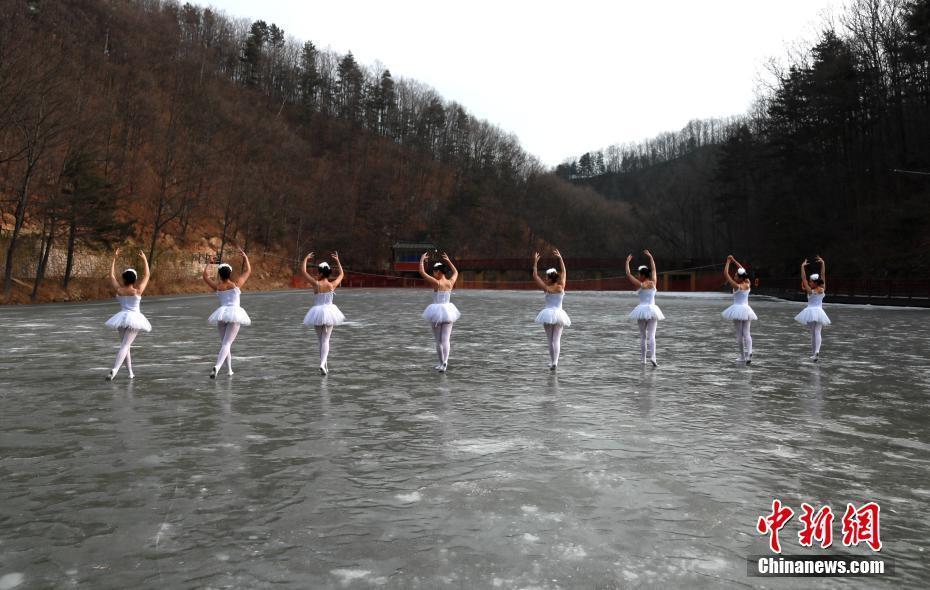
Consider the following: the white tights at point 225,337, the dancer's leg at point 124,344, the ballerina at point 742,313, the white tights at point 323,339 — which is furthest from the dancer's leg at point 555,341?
the dancer's leg at point 124,344

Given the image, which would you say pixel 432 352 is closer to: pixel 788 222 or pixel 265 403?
pixel 265 403

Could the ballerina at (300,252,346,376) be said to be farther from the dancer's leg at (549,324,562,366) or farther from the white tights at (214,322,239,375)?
the dancer's leg at (549,324,562,366)

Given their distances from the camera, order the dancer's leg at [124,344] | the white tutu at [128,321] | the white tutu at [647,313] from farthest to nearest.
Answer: the white tutu at [647,313] < the dancer's leg at [124,344] < the white tutu at [128,321]

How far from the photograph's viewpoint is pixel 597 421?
27.9ft

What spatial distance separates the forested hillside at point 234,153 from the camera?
129ft

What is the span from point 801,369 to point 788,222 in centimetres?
4684

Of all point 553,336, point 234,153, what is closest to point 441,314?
point 553,336

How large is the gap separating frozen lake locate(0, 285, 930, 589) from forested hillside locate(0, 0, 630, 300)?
1226 inches

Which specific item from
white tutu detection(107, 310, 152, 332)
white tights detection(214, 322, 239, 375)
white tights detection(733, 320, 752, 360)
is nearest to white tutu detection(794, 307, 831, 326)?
white tights detection(733, 320, 752, 360)

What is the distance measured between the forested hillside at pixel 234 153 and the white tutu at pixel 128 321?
30.7m

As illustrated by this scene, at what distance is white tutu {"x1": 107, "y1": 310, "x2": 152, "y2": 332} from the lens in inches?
444

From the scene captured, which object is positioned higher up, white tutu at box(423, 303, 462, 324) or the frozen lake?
white tutu at box(423, 303, 462, 324)

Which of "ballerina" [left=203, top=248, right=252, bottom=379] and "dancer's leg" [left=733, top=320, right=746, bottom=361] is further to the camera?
"dancer's leg" [left=733, top=320, right=746, bottom=361]

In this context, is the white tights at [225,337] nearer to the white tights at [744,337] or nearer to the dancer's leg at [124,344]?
the dancer's leg at [124,344]
